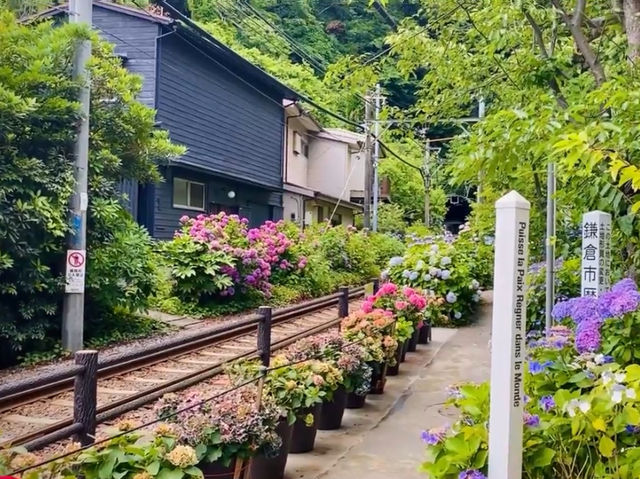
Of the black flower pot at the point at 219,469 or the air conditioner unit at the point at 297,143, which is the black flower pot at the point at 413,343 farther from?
the air conditioner unit at the point at 297,143

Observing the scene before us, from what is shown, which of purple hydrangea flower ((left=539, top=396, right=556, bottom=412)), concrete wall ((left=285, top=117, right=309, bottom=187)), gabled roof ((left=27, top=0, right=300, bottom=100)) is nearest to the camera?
purple hydrangea flower ((left=539, top=396, right=556, bottom=412))

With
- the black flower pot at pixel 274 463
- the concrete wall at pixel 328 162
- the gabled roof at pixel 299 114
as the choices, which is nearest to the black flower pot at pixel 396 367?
the black flower pot at pixel 274 463

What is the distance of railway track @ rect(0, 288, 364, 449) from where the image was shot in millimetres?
4254

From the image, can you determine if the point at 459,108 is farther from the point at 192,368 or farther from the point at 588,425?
the point at 588,425

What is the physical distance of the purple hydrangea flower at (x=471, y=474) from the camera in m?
2.63

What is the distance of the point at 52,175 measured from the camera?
26.5ft

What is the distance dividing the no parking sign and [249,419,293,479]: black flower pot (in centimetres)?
485

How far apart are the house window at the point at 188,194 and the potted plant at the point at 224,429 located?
12.3m

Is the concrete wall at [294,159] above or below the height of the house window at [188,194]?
above

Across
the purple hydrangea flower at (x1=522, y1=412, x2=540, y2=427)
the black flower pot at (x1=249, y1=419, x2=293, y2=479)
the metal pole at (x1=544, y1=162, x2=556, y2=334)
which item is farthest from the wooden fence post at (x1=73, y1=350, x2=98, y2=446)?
the metal pole at (x1=544, y1=162, x2=556, y2=334)

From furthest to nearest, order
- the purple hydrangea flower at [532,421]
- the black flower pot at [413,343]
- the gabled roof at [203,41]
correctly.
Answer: the gabled roof at [203,41], the black flower pot at [413,343], the purple hydrangea flower at [532,421]

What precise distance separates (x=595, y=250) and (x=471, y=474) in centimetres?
332

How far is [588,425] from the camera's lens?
2857 millimetres

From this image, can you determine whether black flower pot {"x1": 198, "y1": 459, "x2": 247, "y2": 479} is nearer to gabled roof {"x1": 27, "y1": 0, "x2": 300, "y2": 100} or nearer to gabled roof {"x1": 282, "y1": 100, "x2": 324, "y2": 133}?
gabled roof {"x1": 27, "y1": 0, "x2": 300, "y2": 100}
